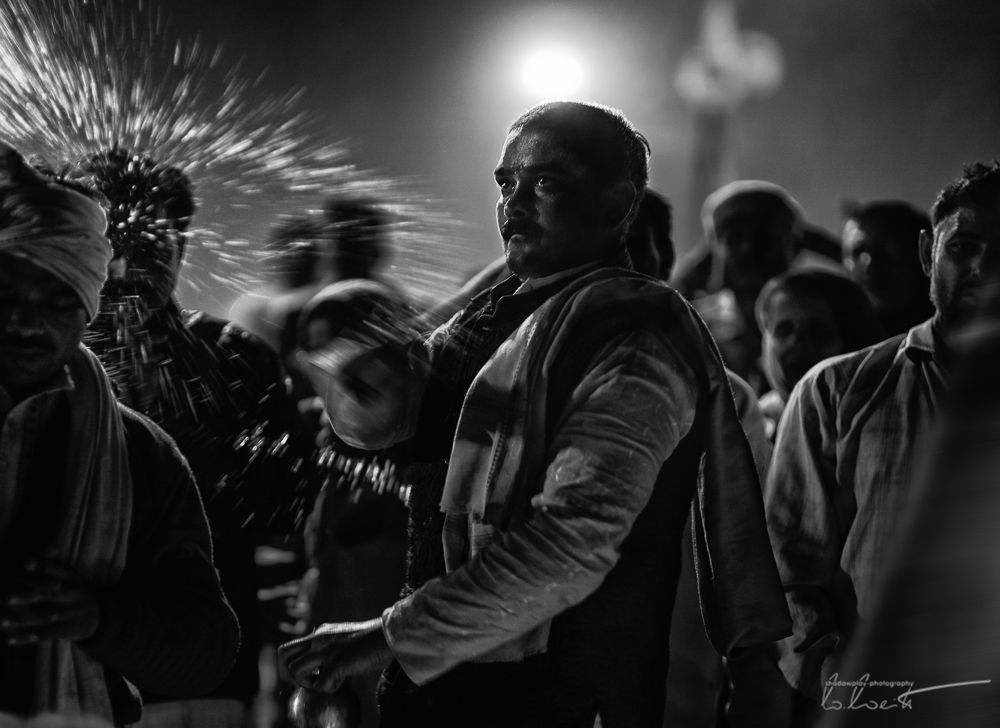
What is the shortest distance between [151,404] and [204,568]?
2.95 feet

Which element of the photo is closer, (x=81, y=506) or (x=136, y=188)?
(x=81, y=506)

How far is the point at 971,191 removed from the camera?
9.46ft

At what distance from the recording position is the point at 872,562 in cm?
275

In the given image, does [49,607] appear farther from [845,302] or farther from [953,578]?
[845,302]

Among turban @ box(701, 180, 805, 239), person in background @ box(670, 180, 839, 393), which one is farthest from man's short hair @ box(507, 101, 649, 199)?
turban @ box(701, 180, 805, 239)

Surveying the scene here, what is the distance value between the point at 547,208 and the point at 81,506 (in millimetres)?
1170

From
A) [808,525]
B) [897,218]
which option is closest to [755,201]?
[897,218]

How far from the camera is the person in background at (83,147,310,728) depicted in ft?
9.71

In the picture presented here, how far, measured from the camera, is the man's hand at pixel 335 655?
6.82 feet

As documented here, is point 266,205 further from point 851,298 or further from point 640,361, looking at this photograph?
point 851,298

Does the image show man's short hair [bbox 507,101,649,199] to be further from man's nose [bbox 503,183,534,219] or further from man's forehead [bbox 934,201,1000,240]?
man's forehead [bbox 934,201,1000,240]

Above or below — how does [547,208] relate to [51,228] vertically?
above

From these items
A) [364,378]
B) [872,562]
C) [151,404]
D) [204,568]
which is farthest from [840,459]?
[151,404]

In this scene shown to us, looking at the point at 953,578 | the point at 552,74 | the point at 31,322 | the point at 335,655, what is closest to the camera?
the point at 953,578
